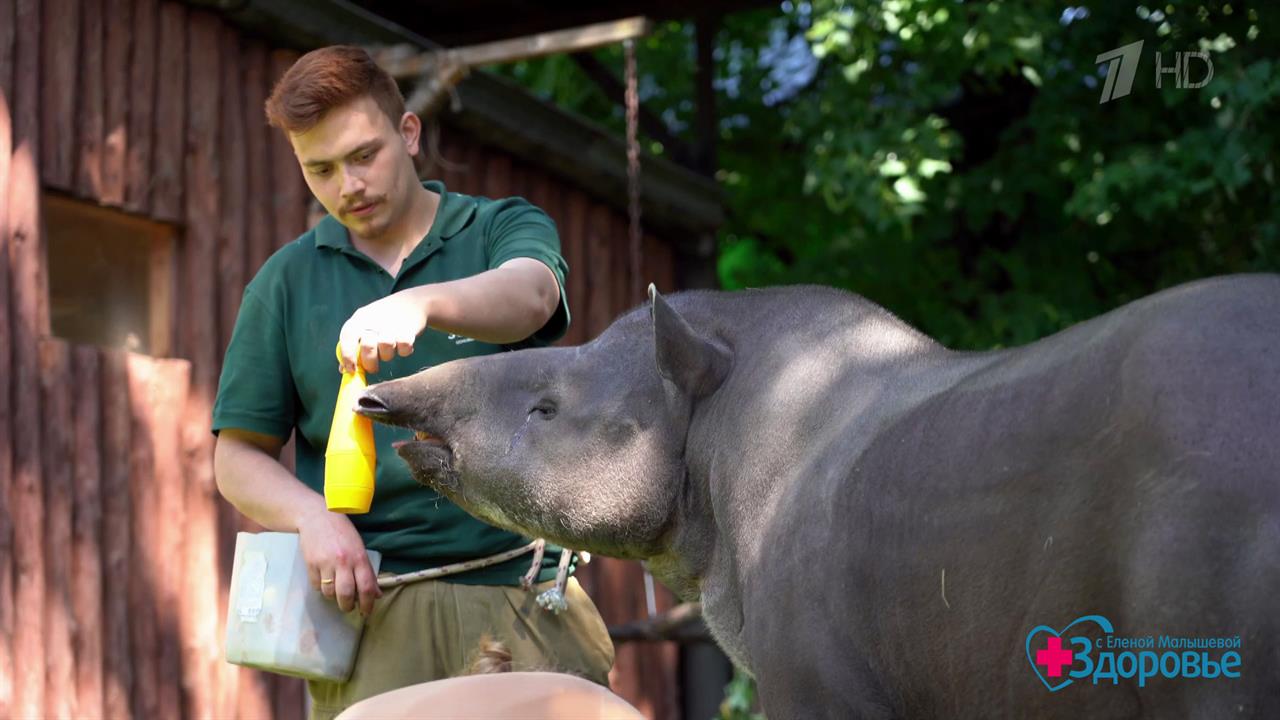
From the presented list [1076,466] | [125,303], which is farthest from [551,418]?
[125,303]

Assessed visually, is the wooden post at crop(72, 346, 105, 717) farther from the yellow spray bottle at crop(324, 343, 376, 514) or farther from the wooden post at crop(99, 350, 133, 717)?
the yellow spray bottle at crop(324, 343, 376, 514)

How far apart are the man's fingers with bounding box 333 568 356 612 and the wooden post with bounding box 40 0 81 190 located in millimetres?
3244

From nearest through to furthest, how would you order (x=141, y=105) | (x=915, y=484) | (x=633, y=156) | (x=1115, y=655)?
(x=1115, y=655) → (x=915, y=484) → (x=141, y=105) → (x=633, y=156)

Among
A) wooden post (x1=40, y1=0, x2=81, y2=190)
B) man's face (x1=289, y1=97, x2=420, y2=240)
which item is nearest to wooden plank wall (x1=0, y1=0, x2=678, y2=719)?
wooden post (x1=40, y1=0, x2=81, y2=190)

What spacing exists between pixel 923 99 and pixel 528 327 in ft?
17.7

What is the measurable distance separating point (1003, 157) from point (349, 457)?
676 centimetres

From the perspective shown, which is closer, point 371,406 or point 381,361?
point 371,406

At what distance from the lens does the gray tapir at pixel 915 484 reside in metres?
2.35

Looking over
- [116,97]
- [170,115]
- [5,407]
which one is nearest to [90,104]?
[116,97]

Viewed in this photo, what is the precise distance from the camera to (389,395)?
3.39 metres

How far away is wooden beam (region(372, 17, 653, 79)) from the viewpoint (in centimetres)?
743

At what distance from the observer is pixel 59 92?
616 cm

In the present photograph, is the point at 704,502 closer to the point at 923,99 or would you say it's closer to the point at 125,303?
the point at 125,303

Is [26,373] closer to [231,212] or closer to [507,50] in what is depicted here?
[231,212]
